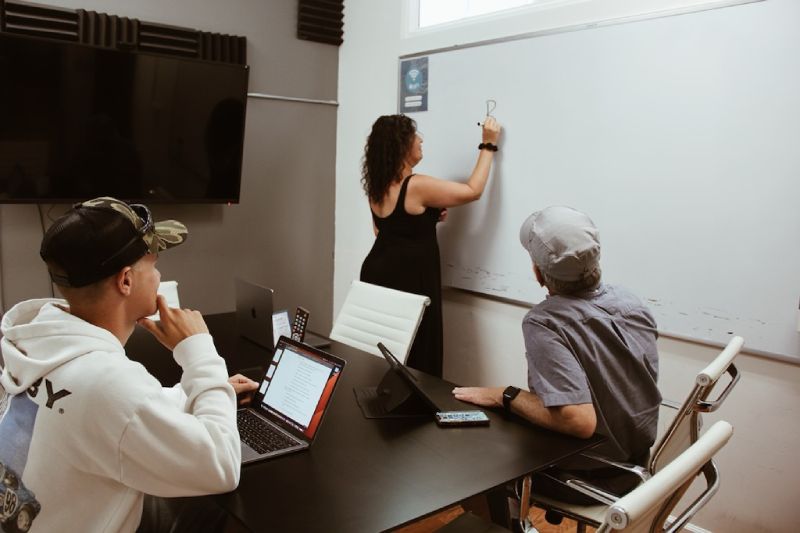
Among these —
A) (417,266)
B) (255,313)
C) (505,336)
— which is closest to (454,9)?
(417,266)

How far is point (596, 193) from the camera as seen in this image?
285 centimetres

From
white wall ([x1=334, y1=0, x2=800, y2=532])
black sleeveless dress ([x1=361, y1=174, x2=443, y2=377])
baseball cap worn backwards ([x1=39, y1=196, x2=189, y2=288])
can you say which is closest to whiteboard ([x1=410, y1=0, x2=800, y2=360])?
white wall ([x1=334, y1=0, x2=800, y2=532])

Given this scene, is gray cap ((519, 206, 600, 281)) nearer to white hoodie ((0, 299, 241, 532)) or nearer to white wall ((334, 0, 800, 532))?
white hoodie ((0, 299, 241, 532))

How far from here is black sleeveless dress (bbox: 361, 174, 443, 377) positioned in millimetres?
3215

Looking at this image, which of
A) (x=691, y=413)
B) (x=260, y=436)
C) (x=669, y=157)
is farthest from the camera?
A: (x=669, y=157)

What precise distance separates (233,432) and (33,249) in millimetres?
2518

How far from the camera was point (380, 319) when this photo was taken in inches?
110

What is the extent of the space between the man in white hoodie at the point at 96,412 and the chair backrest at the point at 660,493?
737 millimetres

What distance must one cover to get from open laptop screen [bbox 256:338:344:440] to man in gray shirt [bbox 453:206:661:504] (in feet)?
1.74

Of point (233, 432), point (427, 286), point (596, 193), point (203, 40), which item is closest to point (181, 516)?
point (233, 432)

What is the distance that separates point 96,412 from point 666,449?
4.80ft

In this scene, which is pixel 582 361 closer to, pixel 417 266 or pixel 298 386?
pixel 298 386

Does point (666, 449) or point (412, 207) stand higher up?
point (412, 207)

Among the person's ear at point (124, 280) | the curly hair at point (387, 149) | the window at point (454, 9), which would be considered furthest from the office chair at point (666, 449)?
the window at point (454, 9)
